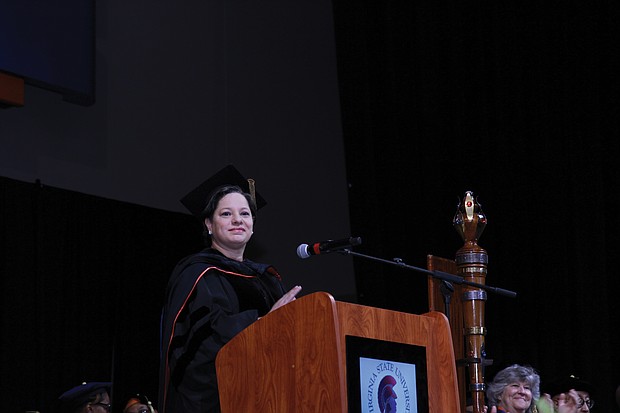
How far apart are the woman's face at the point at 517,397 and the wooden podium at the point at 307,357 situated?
2068 mm

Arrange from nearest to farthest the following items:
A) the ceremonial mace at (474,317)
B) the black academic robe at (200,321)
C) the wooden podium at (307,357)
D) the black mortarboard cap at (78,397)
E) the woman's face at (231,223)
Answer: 1. the wooden podium at (307,357)
2. the black academic robe at (200,321)
3. the woman's face at (231,223)
4. the ceremonial mace at (474,317)
5. the black mortarboard cap at (78,397)

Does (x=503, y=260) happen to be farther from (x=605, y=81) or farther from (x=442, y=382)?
(x=442, y=382)

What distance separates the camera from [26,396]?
6.45 meters

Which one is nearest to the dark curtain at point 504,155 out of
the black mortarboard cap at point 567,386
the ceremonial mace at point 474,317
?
the black mortarboard cap at point 567,386

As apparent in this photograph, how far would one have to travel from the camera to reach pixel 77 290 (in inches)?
273

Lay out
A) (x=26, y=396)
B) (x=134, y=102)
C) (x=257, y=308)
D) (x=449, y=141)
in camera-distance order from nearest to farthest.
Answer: (x=257, y=308) → (x=26, y=396) → (x=449, y=141) → (x=134, y=102)

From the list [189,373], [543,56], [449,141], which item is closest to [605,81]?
[543,56]

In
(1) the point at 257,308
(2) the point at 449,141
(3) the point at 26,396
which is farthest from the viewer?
(2) the point at 449,141

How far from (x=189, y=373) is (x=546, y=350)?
365cm

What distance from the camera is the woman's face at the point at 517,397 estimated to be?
510 centimetres

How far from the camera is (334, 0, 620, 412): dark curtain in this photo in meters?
6.42

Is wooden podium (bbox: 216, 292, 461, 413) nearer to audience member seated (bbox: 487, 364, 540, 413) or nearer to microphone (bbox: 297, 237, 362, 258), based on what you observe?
microphone (bbox: 297, 237, 362, 258)

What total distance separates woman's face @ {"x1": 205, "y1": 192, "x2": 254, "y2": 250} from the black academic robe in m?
0.08

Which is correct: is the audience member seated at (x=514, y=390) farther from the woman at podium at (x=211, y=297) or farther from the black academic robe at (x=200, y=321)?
the black academic robe at (x=200, y=321)
